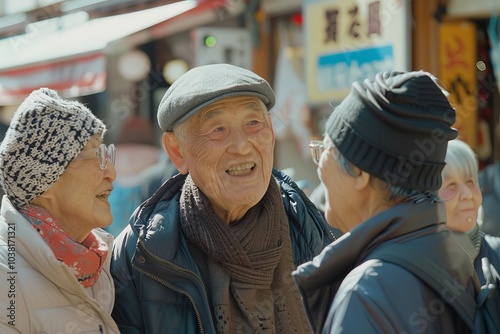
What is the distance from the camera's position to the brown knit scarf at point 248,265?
2.87m

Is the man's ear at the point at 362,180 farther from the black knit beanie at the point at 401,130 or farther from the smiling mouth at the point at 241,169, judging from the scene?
the smiling mouth at the point at 241,169

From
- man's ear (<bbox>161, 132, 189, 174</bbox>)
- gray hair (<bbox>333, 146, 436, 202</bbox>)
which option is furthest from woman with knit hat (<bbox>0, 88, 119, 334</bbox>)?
gray hair (<bbox>333, 146, 436, 202</bbox>)

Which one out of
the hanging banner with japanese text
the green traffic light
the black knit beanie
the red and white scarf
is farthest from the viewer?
the green traffic light

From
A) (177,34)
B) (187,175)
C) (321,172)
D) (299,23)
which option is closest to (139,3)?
(177,34)

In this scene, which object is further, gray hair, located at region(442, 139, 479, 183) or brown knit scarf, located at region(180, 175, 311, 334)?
gray hair, located at region(442, 139, 479, 183)

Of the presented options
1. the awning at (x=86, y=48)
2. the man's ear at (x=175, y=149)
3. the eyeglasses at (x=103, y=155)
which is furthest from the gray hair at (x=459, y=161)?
the awning at (x=86, y=48)

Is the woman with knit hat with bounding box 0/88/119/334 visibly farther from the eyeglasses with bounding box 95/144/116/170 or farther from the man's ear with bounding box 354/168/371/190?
the man's ear with bounding box 354/168/371/190

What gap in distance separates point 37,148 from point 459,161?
216 centimetres

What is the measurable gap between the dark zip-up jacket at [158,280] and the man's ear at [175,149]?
6.2 inches

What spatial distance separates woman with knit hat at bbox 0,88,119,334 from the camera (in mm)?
2549

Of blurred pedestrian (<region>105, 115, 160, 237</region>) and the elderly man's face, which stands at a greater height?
the elderly man's face

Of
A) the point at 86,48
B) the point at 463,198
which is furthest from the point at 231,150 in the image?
the point at 86,48

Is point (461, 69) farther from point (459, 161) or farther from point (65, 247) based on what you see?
point (65, 247)

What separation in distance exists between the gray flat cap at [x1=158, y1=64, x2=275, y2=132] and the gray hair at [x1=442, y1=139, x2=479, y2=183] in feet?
4.33
